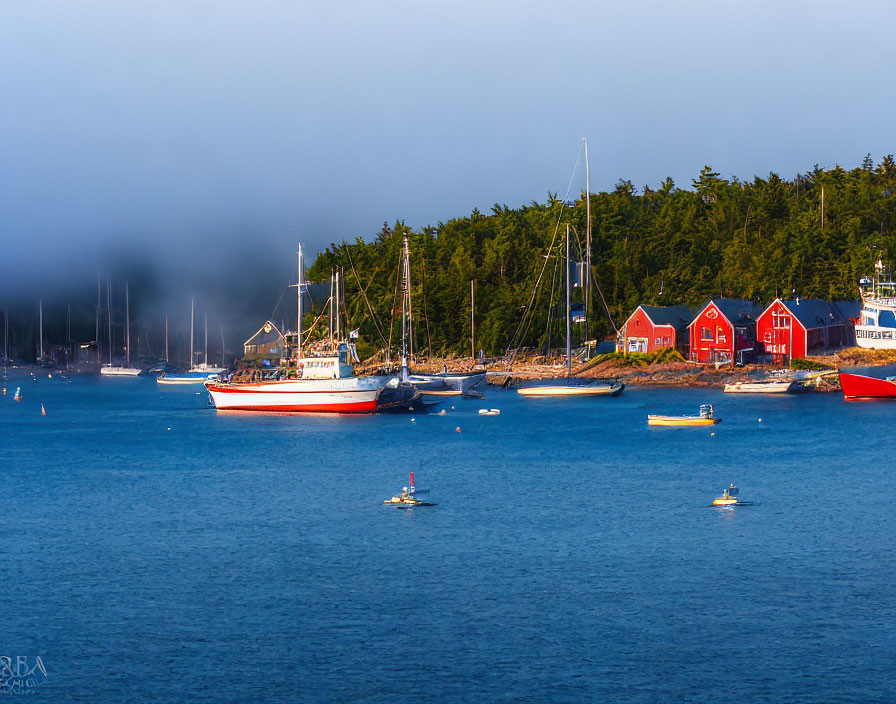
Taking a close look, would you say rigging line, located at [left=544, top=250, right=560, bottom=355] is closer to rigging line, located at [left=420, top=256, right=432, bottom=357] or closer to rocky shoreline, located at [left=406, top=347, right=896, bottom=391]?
rocky shoreline, located at [left=406, top=347, right=896, bottom=391]

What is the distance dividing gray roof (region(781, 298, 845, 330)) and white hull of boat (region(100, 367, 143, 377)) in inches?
3895

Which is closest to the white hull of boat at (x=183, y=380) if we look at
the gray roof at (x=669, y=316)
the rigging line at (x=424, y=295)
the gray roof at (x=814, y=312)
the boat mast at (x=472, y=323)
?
the rigging line at (x=424, y=295)

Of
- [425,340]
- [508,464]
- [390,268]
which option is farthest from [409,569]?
[390,268]

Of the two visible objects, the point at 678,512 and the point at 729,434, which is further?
the point at 729,434

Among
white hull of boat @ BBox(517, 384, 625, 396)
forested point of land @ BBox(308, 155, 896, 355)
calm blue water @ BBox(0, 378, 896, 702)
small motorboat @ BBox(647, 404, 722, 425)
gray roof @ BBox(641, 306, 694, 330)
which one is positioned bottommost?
calm blue water @ BBox(0, 378, 896, 702)

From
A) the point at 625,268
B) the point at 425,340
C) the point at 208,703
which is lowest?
the point at 208,703

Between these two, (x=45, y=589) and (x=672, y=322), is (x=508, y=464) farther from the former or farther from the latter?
(x=672, y=322)

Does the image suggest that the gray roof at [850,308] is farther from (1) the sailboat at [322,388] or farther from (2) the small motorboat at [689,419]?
(1) the sailboat at [322,388]

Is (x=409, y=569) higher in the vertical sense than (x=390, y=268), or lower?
lower

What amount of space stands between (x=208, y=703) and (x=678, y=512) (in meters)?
24.9

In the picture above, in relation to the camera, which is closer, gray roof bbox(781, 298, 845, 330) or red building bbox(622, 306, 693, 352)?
gray roof bbox(781, 298, 845, 330)

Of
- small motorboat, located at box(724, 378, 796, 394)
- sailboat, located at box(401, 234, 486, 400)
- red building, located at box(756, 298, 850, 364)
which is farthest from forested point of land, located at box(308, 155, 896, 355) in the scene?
small motorboat, located at box(724, 378, 796, 394)

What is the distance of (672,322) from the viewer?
115 m

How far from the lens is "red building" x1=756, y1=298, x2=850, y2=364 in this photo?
107m
